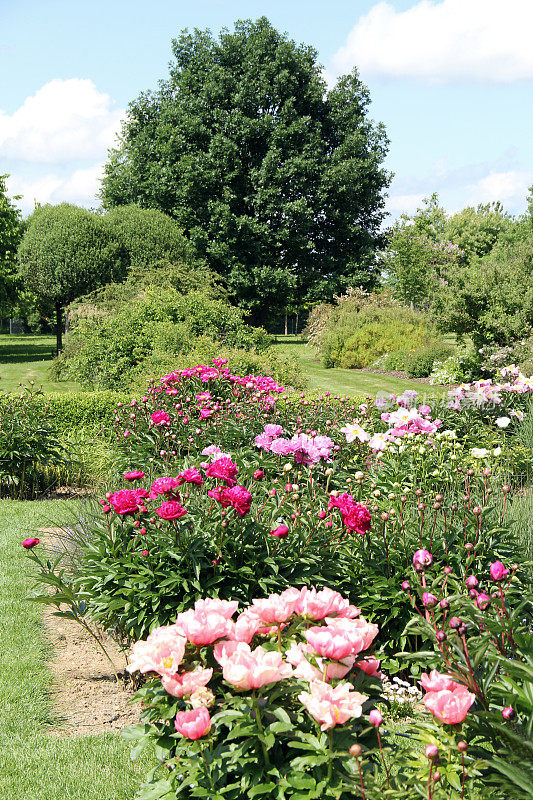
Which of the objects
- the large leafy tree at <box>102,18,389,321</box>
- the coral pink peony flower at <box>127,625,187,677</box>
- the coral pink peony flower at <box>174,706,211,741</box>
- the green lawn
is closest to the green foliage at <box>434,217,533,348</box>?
the green lawn

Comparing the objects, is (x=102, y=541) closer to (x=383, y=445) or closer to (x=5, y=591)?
(x=5, y=591)

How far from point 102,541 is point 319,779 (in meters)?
2.01

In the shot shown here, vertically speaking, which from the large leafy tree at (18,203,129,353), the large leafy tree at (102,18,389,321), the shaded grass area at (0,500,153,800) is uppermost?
the large leafy tree at (102,18,389,321)

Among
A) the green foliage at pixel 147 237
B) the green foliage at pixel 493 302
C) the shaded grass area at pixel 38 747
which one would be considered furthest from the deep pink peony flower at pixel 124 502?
the green foliage at pixel 147 237

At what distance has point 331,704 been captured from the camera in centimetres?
175

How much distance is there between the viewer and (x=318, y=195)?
24.4 meters

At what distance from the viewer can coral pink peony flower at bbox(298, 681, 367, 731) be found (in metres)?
1.73

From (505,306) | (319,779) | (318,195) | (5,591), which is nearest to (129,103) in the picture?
(318,195)

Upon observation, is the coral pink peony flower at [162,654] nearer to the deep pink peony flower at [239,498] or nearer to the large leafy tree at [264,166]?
the deep pink peony flower at [239,498]

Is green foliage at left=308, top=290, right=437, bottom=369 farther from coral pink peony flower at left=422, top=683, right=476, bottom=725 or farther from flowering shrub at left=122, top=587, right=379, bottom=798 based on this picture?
coral pink peony flower at left=422, top=683, right=476, bottom=725

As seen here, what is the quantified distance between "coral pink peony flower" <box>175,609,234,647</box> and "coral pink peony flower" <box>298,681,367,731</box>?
347 millimetres

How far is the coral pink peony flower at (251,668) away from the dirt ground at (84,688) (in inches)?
65.9

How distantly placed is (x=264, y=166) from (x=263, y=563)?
21537 mm

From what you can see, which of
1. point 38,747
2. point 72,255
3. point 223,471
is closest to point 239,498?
point 223,471
